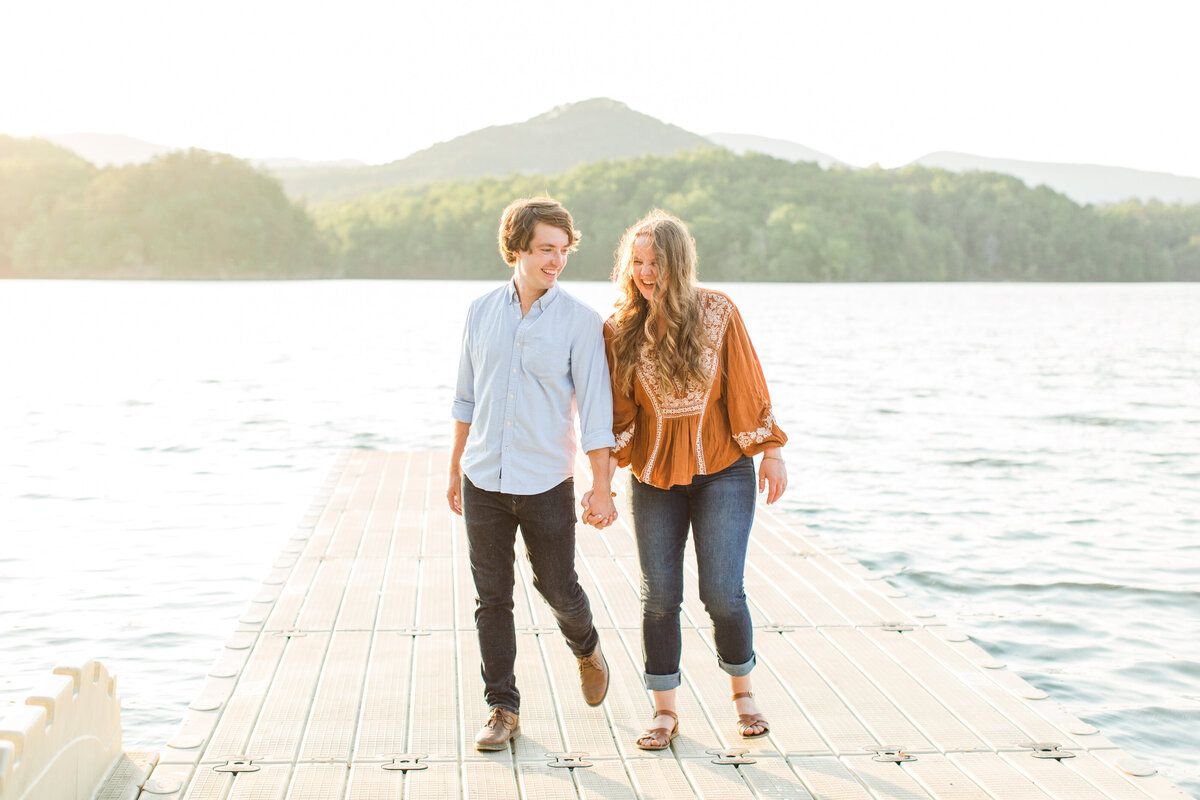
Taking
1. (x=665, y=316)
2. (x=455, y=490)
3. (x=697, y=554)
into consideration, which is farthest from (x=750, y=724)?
(x=665, y=316)

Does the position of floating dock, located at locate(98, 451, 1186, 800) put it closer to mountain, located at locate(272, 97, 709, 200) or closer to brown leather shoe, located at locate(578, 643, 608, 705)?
brown leather shoe, located at locate(578, 643, 608, 705)

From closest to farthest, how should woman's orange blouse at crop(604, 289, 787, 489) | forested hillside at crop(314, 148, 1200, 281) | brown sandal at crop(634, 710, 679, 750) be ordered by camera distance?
1. woman's orange blouse at crop(604, 289, 787, 489)
2. brown sandal at crop(634, 710, 679, 750)
3. forested hillside at crop(314, 148, 1200, 281)

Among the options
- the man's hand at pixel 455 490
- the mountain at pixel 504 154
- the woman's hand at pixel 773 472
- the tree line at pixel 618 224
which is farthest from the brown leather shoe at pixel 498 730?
the mountain at pixel 504 154

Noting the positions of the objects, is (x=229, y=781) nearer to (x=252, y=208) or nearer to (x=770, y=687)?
(x=770, y=687)

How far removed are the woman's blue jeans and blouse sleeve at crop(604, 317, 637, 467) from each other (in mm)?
106

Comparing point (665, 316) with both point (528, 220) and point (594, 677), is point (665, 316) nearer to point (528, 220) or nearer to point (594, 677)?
point (528, 220)

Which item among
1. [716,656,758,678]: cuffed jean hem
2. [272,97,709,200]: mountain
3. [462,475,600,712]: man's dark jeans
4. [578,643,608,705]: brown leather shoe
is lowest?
[578,643,608,705]: brown leather shoe

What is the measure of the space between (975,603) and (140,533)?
6175 millimetres

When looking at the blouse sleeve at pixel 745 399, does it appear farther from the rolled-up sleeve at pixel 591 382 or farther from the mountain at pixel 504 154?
the mountain at pixel 504 154

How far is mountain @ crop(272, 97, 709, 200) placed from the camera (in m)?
167

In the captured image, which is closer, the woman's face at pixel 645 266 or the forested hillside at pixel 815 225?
A: the woman's face at pixel 645 266

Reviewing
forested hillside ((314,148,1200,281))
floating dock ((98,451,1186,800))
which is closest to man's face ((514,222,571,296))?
floating dock ((98,451,1186,800))

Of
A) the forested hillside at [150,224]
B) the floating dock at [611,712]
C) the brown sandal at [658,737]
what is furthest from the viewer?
the forested hillside at [150,224]

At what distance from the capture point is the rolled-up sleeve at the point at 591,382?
3.41 metres
